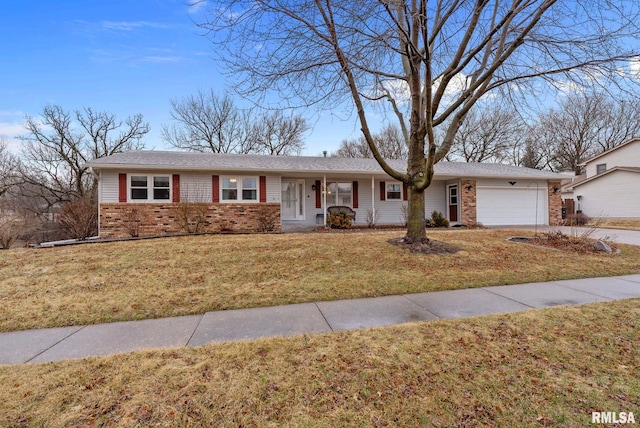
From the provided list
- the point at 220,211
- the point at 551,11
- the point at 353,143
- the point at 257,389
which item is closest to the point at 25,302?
the point at 257,389

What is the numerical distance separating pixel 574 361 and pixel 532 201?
1616cm

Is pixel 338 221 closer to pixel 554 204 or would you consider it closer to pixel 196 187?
pixel 196 187

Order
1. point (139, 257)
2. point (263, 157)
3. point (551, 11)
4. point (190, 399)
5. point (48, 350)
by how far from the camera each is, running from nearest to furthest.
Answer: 1. point (190, 399)
2. point (48, 350)
3. point (551, 11)
4. point (139, 257)
5. point (263, 157)

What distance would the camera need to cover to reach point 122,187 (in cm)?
1124

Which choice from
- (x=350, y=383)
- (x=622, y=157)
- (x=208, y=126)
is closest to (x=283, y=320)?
(x=350, y=383)

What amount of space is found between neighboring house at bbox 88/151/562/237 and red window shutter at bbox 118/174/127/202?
3 centimetres

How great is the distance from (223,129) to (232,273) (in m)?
22.5

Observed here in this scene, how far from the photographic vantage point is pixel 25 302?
427 cm

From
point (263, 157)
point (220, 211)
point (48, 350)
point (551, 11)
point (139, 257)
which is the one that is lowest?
point (48, 350)

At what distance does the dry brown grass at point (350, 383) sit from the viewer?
1862mm

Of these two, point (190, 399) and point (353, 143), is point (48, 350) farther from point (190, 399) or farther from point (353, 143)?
point (353, 143)

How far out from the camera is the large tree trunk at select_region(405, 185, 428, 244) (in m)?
7.75

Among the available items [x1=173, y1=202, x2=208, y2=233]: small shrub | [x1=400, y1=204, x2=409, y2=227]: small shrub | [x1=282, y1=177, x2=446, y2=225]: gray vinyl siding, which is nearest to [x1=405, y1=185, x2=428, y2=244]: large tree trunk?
[x1=282, y1=177, x2=446, y2=225]: gray vinyl siding

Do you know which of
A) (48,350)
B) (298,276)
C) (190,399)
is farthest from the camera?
(298,276)
